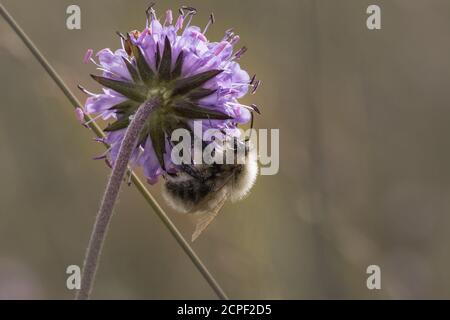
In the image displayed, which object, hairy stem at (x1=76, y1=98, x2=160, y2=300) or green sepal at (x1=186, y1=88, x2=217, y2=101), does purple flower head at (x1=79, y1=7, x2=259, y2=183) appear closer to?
green sepal at (x1=186, y1=88, x2=217, y2=101)

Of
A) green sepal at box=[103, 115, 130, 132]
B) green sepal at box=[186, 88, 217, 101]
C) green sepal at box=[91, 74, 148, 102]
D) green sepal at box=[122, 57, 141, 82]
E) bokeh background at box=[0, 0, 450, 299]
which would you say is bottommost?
bokeh background at box=[0, 0, 450, 299]

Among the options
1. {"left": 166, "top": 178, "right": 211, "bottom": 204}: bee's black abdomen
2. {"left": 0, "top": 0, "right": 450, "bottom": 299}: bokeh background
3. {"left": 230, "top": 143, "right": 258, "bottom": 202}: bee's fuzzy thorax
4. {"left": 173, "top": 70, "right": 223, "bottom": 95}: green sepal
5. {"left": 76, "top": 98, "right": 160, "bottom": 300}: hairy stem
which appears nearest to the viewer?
{"left": 76, "top": 98, "right": 160, "bottom": 300}: hairy stem

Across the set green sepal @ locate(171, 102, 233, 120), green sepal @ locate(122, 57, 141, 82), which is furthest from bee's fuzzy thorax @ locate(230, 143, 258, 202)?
green sepal @ locate(122, 57, 141, 82)

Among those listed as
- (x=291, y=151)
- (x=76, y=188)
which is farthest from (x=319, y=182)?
(x=76, y=188)

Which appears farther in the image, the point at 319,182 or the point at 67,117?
the point at 67,117

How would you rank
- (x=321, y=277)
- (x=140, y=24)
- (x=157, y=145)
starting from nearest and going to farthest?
(x=157, y=145) < (x=321, y=277) < (x=140, y=24)

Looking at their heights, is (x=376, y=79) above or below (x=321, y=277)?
above

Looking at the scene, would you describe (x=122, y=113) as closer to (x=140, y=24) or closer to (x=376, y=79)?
(x=140, y=24)

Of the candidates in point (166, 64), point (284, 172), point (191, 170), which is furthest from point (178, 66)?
point (284, 172)

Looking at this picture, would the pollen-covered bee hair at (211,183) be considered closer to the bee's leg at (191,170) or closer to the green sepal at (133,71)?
the bee's leg at (191,170)
